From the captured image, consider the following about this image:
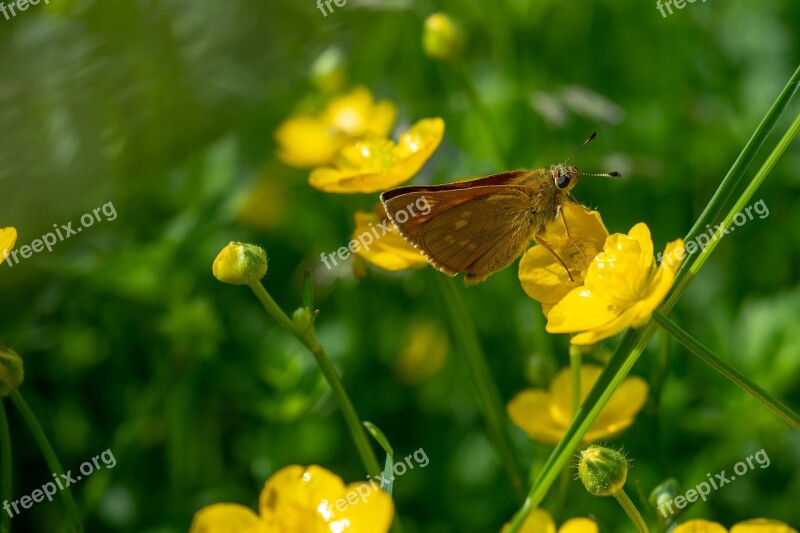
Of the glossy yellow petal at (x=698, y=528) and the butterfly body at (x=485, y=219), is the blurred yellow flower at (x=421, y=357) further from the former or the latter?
the glossy yellow petal at (x=698, y=528)

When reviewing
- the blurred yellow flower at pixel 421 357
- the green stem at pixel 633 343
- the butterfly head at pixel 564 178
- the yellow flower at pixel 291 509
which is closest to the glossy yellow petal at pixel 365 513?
the yellow flower at pixel 291 509

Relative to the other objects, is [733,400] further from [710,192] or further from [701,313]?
[710,192]

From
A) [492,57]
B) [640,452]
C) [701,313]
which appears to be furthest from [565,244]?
[492,57]

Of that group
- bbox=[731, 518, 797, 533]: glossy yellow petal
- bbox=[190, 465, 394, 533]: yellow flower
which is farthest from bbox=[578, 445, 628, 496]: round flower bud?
bbox=[190, 465, 394, 533]: yellow flower

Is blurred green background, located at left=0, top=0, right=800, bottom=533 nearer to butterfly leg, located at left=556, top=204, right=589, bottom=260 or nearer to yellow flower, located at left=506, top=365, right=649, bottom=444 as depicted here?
yellow flower, located at left=506, top=365, right=649, bottom=444

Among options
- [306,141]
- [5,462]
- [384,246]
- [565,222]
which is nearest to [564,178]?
[565,222]
